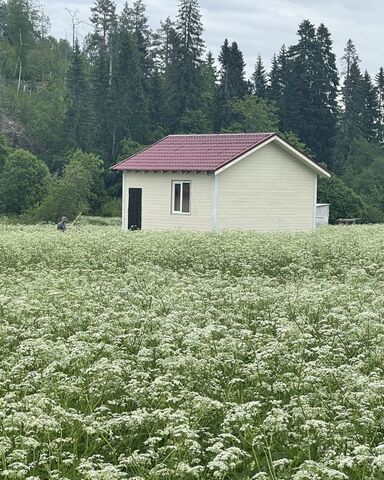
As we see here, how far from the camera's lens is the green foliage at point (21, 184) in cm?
5309

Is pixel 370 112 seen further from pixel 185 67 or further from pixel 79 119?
pixel 79 119

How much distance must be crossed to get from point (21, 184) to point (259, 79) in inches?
1583

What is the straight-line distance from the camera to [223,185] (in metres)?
32.9

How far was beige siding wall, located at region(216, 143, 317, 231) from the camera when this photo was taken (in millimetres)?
33031

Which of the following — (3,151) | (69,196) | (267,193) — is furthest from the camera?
(3,151)

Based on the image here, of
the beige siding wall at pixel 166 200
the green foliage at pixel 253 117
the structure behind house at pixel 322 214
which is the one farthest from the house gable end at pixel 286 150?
the green foliage at pixel 253 117

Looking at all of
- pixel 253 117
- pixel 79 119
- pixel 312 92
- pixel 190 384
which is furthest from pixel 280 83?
pixel 190 384

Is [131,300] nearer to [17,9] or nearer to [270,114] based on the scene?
[270,114]

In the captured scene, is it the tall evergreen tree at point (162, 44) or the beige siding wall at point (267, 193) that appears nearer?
the beige siding wall at point (267, 193)

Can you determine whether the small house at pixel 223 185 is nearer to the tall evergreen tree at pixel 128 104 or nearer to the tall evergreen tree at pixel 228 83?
the tall evergreen tree at pixel 128 104

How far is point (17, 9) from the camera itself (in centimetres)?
10156

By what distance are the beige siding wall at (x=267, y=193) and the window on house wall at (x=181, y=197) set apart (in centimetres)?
156

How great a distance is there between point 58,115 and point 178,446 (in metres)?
72.6

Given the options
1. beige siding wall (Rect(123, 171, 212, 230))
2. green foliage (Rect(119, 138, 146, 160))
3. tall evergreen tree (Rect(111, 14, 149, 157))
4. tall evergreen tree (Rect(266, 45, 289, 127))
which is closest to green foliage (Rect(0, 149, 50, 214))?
green foliage (Rect(119, 138, 146, 160))
